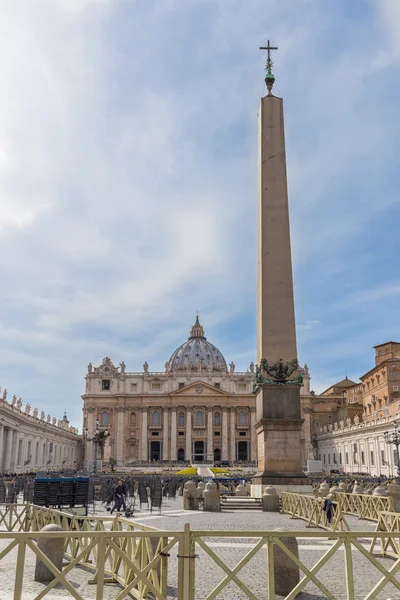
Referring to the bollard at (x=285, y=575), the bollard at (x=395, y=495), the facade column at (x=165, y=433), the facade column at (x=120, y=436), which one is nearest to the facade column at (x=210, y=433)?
the facade column at (x=165, y=433)

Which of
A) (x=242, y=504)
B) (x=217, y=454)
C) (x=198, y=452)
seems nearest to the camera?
(x=242, y=504)

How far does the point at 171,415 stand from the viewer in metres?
108

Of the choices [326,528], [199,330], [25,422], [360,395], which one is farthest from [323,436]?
[326,528]

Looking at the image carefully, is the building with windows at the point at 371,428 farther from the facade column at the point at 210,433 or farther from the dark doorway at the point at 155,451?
the dark doorway at the point at 155,451

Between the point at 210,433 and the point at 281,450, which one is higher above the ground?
the point at 210,433

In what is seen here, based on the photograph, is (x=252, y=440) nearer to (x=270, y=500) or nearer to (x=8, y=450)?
(x=8, y=450)

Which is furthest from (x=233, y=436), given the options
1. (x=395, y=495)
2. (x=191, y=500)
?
(x=395, y=495)

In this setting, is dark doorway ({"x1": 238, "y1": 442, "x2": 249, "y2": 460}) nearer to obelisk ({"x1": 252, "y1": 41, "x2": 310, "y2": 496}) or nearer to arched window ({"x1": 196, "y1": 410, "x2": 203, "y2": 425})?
arched window ({"x1": 196, "y1": 410, "x2": 203, "y2": 425})

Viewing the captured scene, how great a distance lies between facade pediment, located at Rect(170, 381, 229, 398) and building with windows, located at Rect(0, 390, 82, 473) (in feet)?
76.9

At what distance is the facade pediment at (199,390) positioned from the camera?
4254 inches

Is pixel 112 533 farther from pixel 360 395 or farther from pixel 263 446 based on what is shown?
pixel 360 395

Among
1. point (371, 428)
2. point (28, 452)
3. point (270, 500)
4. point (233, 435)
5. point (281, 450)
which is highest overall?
point (233, 435)

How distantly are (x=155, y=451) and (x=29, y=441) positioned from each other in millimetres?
46452

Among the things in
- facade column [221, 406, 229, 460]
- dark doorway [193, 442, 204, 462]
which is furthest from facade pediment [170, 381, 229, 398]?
dark doorway [193, 442, 204, 462]
